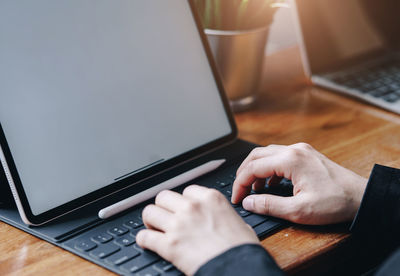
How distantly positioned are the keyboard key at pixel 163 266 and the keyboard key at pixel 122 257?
0.11 feet

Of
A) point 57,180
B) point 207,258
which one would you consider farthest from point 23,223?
point 207,258

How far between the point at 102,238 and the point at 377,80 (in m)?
0.75

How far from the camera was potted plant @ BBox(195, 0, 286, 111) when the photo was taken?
0.97m

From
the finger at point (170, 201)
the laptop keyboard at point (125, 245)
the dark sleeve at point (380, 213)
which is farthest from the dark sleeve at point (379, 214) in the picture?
the finger at point (170, 201)

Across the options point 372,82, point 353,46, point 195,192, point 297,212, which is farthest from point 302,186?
point 353,46

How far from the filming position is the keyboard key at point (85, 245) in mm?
609

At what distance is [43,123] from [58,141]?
0.10ft

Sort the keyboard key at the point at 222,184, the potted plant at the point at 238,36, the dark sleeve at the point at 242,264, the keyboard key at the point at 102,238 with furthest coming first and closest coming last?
the potted plant at the point at 238,36
the keyboard key at the point at 222,184
the keyboard key at the point at 102,238
the dark sleeve at the point at 242,264

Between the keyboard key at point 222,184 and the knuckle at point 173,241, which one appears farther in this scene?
the keyboard key at point 222,184

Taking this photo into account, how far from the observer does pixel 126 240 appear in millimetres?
620

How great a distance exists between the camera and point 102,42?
73 cm

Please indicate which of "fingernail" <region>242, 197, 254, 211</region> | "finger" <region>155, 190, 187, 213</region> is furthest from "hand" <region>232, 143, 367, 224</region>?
"finger" <region>155, 190, 187, 213</region>

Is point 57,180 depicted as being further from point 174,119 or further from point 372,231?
point 372,231

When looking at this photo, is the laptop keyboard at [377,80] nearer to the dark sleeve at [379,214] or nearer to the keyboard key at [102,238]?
the dark sleeve at [379,214]
